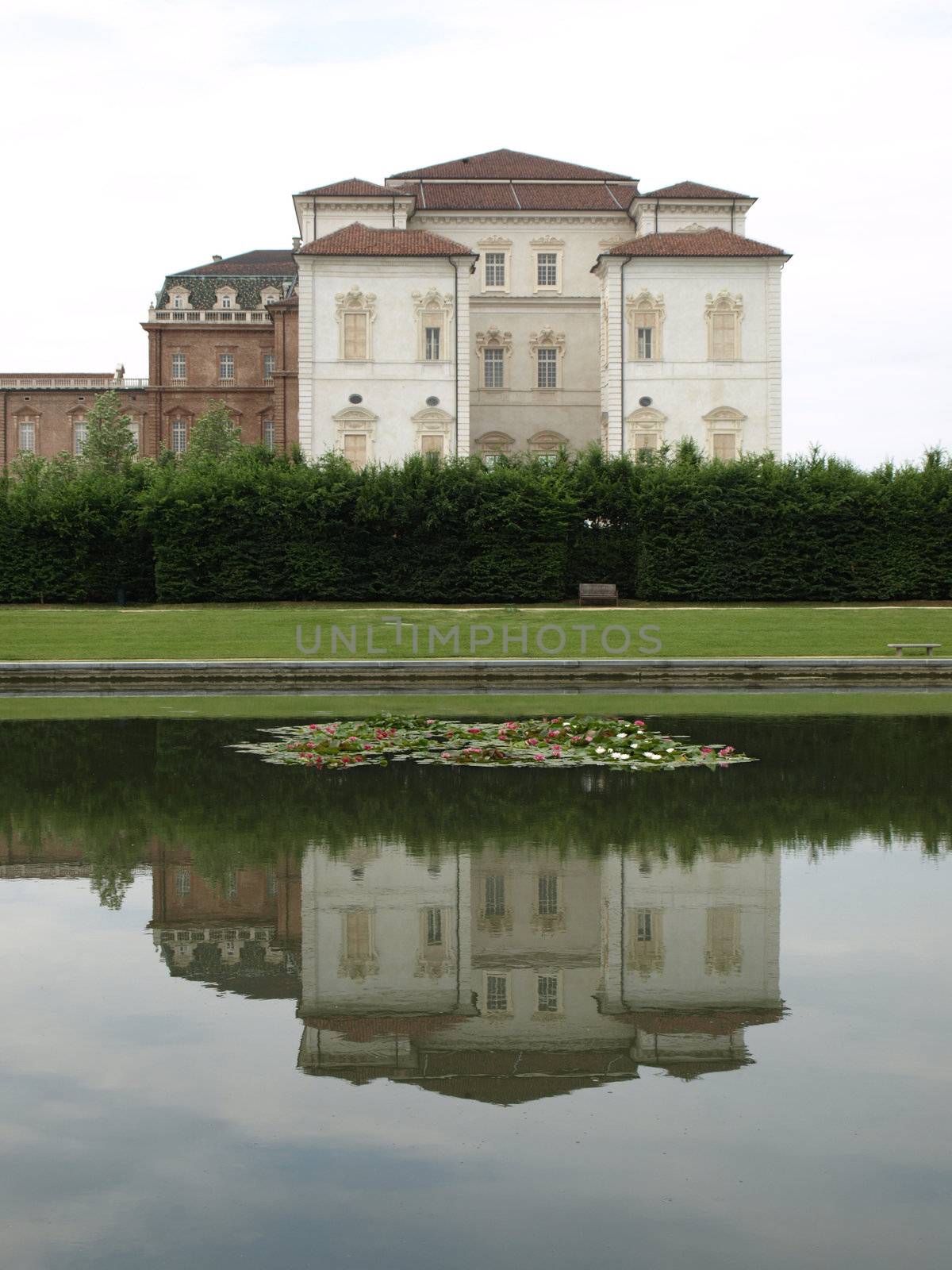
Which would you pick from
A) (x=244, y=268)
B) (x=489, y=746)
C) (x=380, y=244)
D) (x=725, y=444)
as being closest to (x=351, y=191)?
(x=380, y=244)

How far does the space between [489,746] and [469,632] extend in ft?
54.8

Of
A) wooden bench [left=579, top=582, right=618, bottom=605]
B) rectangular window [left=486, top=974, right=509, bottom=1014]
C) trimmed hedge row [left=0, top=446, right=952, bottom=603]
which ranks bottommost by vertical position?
rectangular window [left=486, top=974, right=509, bottom=1014]

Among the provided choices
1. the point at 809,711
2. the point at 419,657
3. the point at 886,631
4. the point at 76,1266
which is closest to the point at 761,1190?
the point at 76,1266

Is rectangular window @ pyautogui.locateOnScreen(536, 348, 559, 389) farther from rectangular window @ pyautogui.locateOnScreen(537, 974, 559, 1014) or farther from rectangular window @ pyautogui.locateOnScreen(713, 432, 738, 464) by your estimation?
rectangular window @ pyautogui.locateOnScreen(537, 974, 559, 1014)

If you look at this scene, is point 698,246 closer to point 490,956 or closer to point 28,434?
point 490,956

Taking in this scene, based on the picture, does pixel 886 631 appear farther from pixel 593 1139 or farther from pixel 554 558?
pixel 593 1139

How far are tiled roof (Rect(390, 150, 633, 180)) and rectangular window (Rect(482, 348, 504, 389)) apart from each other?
29.8 ft

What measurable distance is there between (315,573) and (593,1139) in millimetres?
33831

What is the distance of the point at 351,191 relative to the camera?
61469 millimetres

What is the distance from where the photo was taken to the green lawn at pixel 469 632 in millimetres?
27078

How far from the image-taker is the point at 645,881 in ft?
25.8

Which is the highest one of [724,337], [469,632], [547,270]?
[547,270]

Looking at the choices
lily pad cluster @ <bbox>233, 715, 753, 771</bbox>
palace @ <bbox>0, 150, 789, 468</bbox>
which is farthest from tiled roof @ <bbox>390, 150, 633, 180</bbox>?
lily pad cluster @ <bbox>233, 715, 753, 771</bbox>

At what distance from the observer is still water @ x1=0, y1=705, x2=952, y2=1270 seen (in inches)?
146
